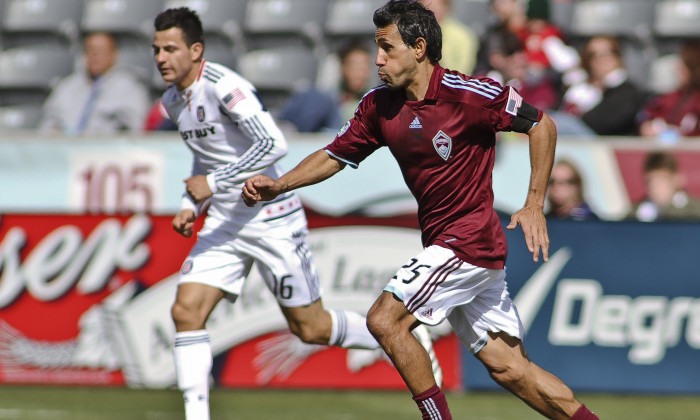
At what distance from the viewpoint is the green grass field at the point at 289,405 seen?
7367 mm

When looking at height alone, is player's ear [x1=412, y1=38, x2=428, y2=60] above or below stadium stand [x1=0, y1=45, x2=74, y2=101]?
above

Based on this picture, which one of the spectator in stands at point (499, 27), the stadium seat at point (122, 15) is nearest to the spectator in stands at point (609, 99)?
the spectator in stands at point (499, 27)

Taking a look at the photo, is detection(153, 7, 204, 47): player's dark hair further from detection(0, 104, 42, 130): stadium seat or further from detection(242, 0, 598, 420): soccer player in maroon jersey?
detection(0, 104, 42, 130): stadium seat

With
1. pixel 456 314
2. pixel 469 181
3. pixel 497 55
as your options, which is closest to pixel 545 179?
pixel 469 181

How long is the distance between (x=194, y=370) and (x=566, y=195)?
12.6ft

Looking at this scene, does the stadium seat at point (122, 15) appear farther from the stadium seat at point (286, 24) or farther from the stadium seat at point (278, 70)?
the stadium seat at point (278, 70)

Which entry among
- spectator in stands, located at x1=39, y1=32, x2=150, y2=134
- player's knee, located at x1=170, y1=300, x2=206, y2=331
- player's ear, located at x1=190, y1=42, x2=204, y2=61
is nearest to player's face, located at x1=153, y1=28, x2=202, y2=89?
player's ear, located at x1=190, y1=42, x2=204, y2=61

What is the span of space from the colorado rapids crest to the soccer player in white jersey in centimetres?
123

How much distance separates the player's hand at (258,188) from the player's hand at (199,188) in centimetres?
81

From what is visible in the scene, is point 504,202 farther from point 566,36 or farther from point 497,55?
point 566,36

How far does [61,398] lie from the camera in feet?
26.0

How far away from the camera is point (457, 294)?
203 inches

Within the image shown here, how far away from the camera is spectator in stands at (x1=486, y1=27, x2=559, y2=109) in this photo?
1017 cm

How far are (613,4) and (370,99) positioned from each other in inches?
310
